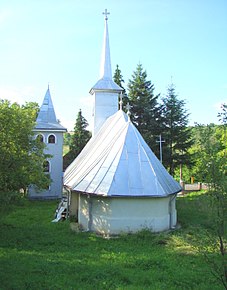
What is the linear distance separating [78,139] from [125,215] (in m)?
27.8

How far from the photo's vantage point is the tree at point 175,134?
37.2 meters

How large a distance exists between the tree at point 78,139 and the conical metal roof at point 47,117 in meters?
9.54

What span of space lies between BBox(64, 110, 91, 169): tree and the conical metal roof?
954 centimetres

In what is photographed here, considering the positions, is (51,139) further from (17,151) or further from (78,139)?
(17,151)

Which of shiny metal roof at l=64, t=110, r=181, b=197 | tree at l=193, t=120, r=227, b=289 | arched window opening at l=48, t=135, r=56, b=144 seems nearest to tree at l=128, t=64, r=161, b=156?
arched window opening at l=48, t=135, r=56, b=144

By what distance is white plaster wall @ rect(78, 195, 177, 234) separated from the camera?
1445 centimetres

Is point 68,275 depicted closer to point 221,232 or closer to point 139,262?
point 139,262

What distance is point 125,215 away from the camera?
14.5 meters

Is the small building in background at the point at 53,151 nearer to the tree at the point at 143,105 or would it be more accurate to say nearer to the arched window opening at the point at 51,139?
the arched window opening at the point at 51,139

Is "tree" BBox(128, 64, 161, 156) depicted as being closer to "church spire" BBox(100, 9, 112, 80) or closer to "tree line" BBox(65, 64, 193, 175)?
"tree line" BBox(65, 64, 193, 175)

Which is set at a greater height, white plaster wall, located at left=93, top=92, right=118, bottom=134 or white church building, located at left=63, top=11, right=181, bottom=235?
white plaster wall, located at left=93, top=92, right=118, bottom=134

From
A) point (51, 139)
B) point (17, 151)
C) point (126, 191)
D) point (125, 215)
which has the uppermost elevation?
Answer: point (51, 139)

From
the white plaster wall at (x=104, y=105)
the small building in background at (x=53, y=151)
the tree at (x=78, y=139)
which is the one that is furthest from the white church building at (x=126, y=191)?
the tree at (x=78, y=139)

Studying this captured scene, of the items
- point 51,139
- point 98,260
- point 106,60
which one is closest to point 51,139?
point 51,139
